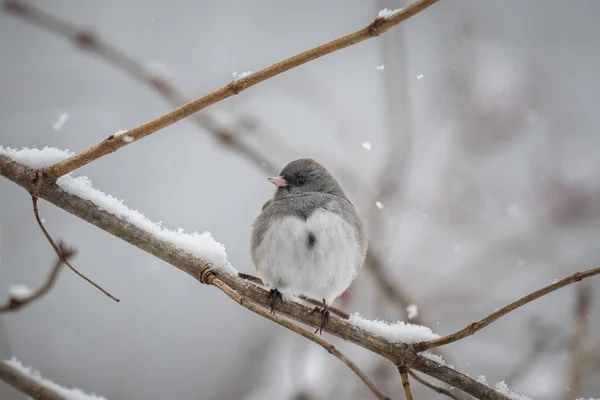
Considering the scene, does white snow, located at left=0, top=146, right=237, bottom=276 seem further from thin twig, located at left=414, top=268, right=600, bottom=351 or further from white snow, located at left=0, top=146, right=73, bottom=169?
thin twig, located at left=414, top=268, right=600, bottom=351

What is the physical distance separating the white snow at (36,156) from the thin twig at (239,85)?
0.17ft

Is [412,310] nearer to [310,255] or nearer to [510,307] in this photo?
[310,255]

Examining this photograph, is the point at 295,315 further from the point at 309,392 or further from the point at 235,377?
the point at 235,377

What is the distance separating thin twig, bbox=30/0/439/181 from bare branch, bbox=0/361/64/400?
28.5 inches

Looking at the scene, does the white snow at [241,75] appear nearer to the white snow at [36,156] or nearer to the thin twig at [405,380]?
the white snow at [36,156]

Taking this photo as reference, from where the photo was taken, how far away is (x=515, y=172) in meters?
5.31

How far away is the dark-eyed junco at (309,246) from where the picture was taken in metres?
2.56

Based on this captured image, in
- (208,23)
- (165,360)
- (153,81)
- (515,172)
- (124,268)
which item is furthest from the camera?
(208,23)

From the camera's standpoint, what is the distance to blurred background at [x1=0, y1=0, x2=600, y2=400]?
10.9 ft

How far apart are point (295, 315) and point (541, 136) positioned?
12.5ft

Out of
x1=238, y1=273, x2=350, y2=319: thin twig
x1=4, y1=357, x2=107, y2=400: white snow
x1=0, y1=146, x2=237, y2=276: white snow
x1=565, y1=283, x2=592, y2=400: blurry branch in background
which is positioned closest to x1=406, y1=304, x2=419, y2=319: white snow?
x1=238, y1=273, x2=350, y2=319: thin twig

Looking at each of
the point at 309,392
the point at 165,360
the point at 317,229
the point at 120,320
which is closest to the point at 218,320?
the point at 165,360

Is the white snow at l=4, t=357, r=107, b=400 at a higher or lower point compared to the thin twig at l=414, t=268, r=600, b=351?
lower

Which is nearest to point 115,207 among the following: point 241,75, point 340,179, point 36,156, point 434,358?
point 36,156
